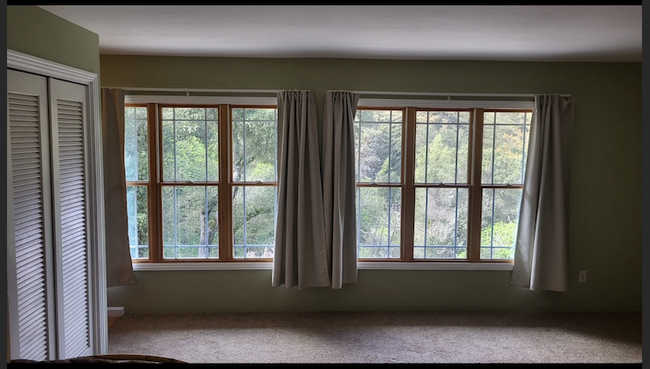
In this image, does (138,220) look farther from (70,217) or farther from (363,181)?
(363,181)

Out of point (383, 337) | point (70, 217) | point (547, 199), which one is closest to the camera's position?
point (70, 217)

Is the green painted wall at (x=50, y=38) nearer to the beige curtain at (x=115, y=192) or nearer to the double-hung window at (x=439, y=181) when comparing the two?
the beige curtain at (x=115, y=192)

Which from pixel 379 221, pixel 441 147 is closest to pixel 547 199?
pixel 441 147

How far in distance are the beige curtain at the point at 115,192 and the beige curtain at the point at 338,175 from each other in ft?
5.57

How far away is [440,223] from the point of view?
436 cm

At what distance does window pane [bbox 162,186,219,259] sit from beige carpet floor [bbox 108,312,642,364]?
584mm

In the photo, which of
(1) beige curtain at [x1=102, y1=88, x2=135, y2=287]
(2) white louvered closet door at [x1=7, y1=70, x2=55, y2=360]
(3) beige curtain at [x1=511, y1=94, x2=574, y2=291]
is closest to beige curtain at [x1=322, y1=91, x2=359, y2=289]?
(3) beige curtain at [x1=511, y1=94, x2=574, y2=291]

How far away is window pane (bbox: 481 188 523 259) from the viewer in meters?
4.34

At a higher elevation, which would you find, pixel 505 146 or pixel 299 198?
pixel 505 146

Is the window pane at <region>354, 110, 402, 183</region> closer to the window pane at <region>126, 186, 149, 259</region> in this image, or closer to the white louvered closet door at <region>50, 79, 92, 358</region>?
the window pane at <region>126, 186, 149, 259</region>

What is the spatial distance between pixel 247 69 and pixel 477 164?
2.17 meters

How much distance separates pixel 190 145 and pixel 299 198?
107 centimetres

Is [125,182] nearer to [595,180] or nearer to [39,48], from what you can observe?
[39,48]

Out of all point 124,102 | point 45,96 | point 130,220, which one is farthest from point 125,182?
point 45,96
